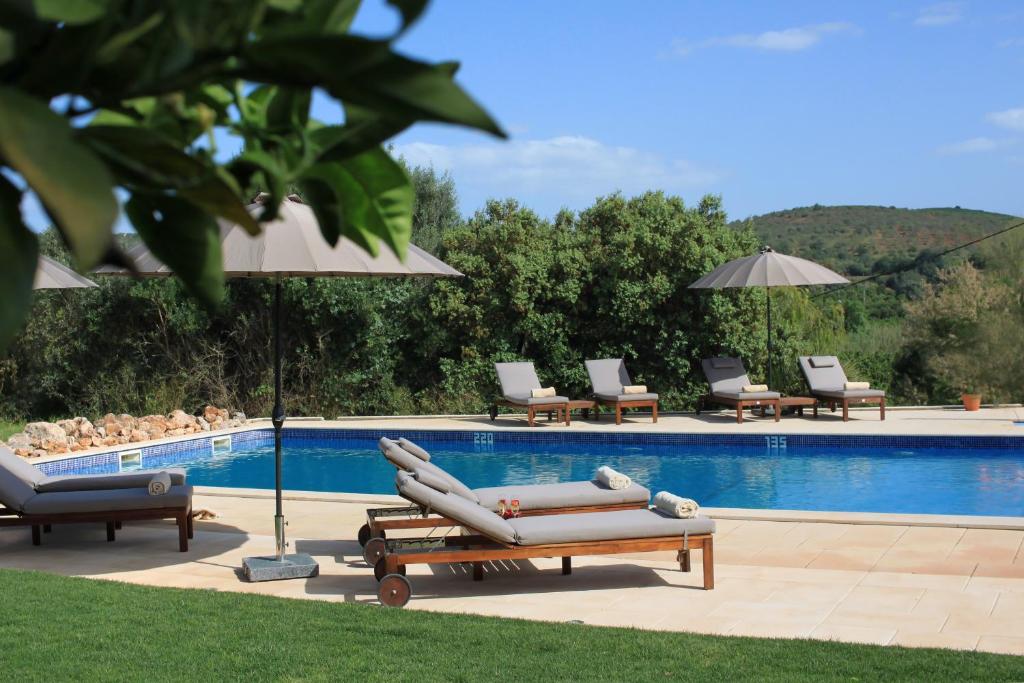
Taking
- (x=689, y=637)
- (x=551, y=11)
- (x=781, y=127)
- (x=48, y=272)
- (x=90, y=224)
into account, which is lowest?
(x=689, y=637)

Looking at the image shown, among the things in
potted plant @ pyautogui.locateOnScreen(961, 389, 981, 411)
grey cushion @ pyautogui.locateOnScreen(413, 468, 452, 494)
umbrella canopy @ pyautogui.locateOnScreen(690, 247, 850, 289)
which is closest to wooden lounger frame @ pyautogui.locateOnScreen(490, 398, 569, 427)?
umbrella canopy @ pyautogui.locateOnScreen(690, 247, 850, 289)

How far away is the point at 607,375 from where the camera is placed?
55.1 ft

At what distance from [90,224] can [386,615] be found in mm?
5362

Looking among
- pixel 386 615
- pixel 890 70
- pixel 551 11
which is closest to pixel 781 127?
pixel 890 70

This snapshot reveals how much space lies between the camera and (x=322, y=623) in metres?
5.42

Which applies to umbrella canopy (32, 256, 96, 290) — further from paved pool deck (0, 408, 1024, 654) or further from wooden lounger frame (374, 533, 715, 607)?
wooden lounger frame (374, 533, 715, 607)

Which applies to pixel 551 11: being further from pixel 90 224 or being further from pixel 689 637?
pixel 90 224

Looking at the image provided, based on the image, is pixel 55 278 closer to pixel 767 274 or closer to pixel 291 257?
pixel 291 257

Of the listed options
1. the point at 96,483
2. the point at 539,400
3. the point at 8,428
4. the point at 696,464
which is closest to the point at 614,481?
the point at 96,483

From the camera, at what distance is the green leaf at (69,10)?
0.50m

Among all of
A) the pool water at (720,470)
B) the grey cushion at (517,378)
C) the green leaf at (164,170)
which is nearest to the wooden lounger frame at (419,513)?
the pool water at (720,470)

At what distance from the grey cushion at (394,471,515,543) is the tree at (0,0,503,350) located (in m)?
5.54

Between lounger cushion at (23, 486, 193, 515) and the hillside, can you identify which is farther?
the hillside

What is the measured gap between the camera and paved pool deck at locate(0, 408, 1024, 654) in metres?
5.61
